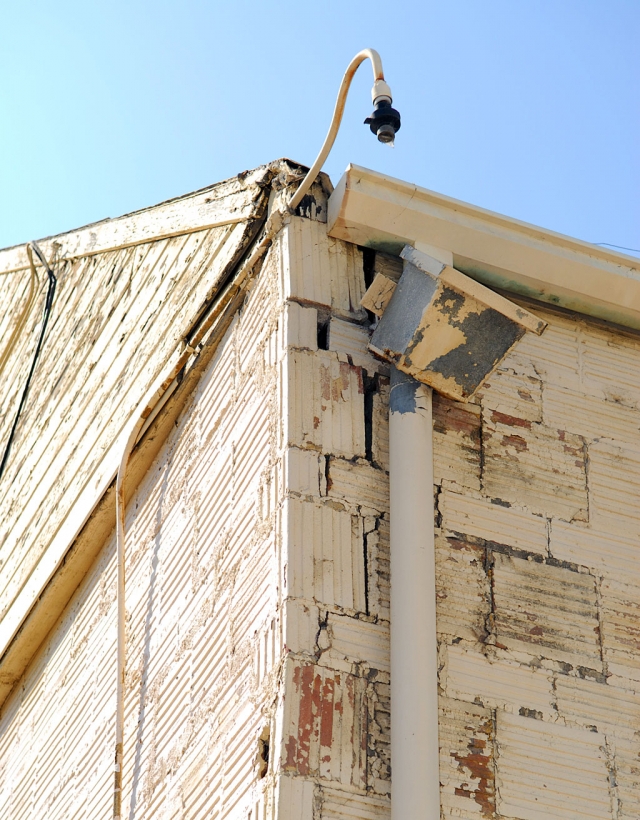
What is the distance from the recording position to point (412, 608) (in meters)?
3.51

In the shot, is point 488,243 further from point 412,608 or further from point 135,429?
→ point 135,429

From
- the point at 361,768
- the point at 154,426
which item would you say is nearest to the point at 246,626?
the point at 361,768

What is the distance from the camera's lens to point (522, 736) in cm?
354

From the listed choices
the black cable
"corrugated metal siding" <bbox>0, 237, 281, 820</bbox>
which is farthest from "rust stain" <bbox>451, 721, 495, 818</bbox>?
the black cable

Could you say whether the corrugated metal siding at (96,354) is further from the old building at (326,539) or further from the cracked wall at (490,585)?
the cracked wall at (490,585)

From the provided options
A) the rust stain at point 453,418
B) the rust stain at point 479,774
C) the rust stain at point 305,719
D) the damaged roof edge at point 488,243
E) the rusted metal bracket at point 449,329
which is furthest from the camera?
the damaged roof edge at point 488,243

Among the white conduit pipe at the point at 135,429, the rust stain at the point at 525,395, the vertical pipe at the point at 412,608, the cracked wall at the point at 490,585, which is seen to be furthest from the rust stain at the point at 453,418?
the white conduit pipe at the point at 135,429

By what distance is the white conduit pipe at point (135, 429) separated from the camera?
430 cm

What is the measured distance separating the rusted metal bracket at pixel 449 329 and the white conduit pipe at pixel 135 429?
69 cm

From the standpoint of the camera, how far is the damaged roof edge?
428cm

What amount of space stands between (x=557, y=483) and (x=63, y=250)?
12.7 feet

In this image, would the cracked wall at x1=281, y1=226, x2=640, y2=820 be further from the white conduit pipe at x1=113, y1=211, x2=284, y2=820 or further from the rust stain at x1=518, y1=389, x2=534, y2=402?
the white conduit pipe at x1=113, y1=211, x2=284, y2=820

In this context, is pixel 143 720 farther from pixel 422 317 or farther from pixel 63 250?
pixel 63 250

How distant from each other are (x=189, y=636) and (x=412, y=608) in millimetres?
963
